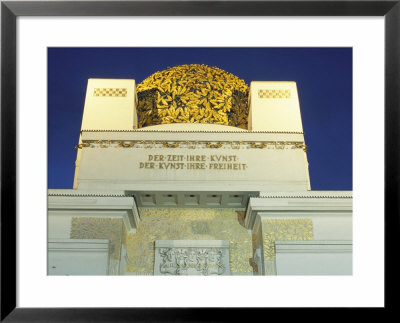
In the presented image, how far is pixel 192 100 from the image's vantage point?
7.84m

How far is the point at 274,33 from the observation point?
4039mm

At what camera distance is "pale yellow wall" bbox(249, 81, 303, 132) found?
7.68m

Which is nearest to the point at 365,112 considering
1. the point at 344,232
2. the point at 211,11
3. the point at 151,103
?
the point at 211,11


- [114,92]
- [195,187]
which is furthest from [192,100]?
Result: [195,187]

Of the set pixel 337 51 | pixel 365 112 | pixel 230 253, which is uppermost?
pixel 337 51

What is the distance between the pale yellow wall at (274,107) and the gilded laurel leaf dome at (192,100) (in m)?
0.25

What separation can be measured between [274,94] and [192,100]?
1.19 m

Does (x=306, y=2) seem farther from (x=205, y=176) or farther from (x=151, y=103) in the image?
(x=151, y=103)

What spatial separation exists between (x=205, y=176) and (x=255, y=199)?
0.82 m

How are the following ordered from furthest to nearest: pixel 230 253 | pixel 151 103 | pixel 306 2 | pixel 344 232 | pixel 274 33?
pixel 151 103, pixel 230 253, pixel 344 232, pixel 274 33, pixel 306 2

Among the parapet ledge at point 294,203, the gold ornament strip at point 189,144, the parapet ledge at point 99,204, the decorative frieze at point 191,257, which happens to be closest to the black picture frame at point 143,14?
the parapet ledge at point 99,204

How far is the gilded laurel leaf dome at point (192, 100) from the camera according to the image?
25.5 feet

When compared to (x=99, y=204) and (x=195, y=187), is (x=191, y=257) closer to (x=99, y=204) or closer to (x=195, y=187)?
(x=195, y=187)

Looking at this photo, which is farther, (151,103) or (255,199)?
(151,103)
